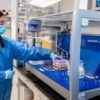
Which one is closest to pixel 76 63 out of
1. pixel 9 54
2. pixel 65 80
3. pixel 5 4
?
pixel 65 80

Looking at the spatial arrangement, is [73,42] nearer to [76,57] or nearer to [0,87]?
[76,57]

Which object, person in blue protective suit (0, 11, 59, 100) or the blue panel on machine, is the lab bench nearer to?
the blue panel on machine

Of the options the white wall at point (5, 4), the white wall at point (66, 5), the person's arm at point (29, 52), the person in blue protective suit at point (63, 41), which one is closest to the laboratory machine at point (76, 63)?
the person in blue protective suit at point (63, 41)

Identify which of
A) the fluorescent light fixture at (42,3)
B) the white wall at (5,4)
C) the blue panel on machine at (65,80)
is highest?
the white wall at (5,4)

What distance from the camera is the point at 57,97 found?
1.59m

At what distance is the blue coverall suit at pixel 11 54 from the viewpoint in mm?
1846

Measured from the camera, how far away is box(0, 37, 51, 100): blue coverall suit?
6.06 feet

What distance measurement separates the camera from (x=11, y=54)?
1923 millimetres

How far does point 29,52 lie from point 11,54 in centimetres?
19

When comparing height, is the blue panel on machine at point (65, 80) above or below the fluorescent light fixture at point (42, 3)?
below

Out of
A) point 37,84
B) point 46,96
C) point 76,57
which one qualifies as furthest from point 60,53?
point 76,57

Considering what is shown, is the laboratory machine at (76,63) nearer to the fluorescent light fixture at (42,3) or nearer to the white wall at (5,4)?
the fluorescent light fixture at (42,3)

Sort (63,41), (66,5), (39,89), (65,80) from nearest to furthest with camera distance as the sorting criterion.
A: 1. (65,80)
2. (39,89)
3. (63,41)
4. (66,5)

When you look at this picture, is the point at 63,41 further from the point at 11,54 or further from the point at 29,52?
the point at 11,54
